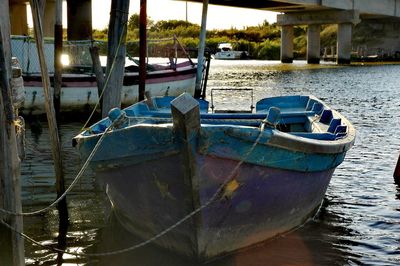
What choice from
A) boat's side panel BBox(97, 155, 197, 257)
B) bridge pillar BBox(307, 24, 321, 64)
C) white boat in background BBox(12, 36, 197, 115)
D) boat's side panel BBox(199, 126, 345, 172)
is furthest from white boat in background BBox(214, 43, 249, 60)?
boat's side panel BBox(199, 126, 345, 172)

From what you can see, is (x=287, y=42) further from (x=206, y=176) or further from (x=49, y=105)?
(x=206, y=176)

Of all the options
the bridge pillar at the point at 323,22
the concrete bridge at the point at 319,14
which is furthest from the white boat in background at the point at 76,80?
the bridge pillar at the point at 323,22

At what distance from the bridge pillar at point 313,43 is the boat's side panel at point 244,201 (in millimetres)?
68017

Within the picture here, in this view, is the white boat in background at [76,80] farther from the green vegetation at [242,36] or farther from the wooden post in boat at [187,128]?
the green vegetation at [242,36]

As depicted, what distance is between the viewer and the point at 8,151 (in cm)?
619

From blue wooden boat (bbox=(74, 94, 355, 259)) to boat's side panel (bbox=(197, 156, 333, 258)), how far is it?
0.01m

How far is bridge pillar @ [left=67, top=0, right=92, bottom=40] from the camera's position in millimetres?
37306

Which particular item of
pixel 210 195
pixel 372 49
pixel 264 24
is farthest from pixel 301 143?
pixel 264 24

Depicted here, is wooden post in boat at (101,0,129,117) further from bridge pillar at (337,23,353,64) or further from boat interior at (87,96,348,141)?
bridge pillar at (337,23,353,64)

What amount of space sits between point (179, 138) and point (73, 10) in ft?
111

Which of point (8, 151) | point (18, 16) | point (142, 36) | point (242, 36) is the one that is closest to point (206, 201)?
point (8, 151)

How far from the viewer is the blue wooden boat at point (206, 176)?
657 centimetres

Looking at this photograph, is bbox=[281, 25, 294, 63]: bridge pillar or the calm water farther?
bbox=[281, 25, 294, 63]: bridge pillar

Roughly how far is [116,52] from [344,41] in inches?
2457
